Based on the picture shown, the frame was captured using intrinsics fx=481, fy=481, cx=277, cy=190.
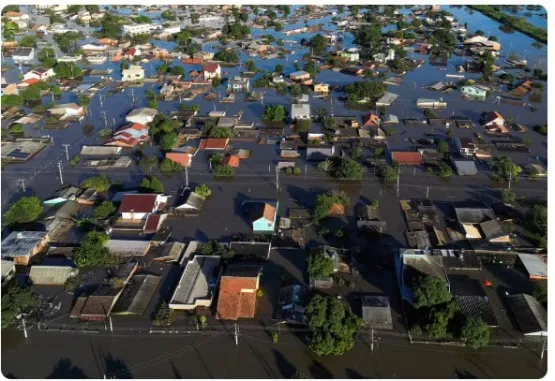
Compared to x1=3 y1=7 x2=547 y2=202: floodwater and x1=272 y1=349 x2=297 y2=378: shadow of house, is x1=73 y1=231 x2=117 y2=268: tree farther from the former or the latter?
x1=3 y1=7 x2=547 y2=202: floodwater

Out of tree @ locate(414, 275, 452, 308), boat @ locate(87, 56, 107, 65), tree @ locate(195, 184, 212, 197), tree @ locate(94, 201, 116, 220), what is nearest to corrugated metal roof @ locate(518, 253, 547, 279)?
A: tree @ locate(414, 275, 452, 308)

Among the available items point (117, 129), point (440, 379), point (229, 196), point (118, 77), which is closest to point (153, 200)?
point (229, 196)

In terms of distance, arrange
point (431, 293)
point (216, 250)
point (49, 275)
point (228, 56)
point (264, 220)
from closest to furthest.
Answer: point (431, 293), point (49, 275), point (216, 250), point (264, 220), point (228, 56)

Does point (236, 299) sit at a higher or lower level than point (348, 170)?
lower

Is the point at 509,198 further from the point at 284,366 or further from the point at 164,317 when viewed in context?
the point at 164,317

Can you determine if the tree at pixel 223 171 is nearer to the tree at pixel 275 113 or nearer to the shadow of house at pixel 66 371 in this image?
the tree at pixel 275 113

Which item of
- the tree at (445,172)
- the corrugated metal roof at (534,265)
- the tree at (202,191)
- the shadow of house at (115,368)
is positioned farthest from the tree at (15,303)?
the tree at (445,172)

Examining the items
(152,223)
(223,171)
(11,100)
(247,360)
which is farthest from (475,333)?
(11,100)
